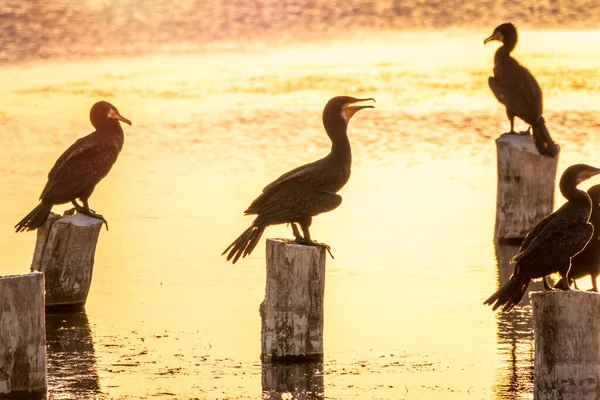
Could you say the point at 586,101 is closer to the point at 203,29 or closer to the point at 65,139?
the point at 65,139

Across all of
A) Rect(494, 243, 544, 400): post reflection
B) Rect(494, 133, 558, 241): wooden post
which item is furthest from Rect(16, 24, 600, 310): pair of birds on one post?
Rect(494, 243, 544, 400): post reflection

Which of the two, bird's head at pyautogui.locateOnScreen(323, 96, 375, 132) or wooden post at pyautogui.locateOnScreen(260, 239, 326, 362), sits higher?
Answer: bird's head at pyautogui.locateOnScreen(323, 96, 375, 132)

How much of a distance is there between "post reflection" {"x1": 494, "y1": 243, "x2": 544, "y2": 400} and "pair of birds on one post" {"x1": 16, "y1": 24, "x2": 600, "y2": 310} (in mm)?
500

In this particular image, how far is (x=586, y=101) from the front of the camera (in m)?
21.7

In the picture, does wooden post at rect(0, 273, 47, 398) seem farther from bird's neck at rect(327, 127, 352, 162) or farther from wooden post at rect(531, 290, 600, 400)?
wooden post at rect(531, 290, 600, 400)

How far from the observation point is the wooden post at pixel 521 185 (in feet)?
45.8

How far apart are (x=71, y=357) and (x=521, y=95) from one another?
5.73 m

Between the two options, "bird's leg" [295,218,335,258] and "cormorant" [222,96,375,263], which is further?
"cormorant" [222,96,375,263]

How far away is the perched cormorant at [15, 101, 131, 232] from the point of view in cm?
1193

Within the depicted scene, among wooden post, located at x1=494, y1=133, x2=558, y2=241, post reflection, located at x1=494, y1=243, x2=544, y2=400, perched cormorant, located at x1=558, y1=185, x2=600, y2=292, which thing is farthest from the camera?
wooden post, located at x1=494, y1=133, x2=558, y2=241

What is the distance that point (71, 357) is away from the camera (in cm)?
1062

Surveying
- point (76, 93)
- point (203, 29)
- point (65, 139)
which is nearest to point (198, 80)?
point (76, 93)

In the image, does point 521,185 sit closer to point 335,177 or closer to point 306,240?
point 335,177

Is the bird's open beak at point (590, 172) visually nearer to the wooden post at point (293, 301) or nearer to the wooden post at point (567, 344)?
the wooden post at point (567, 344)
